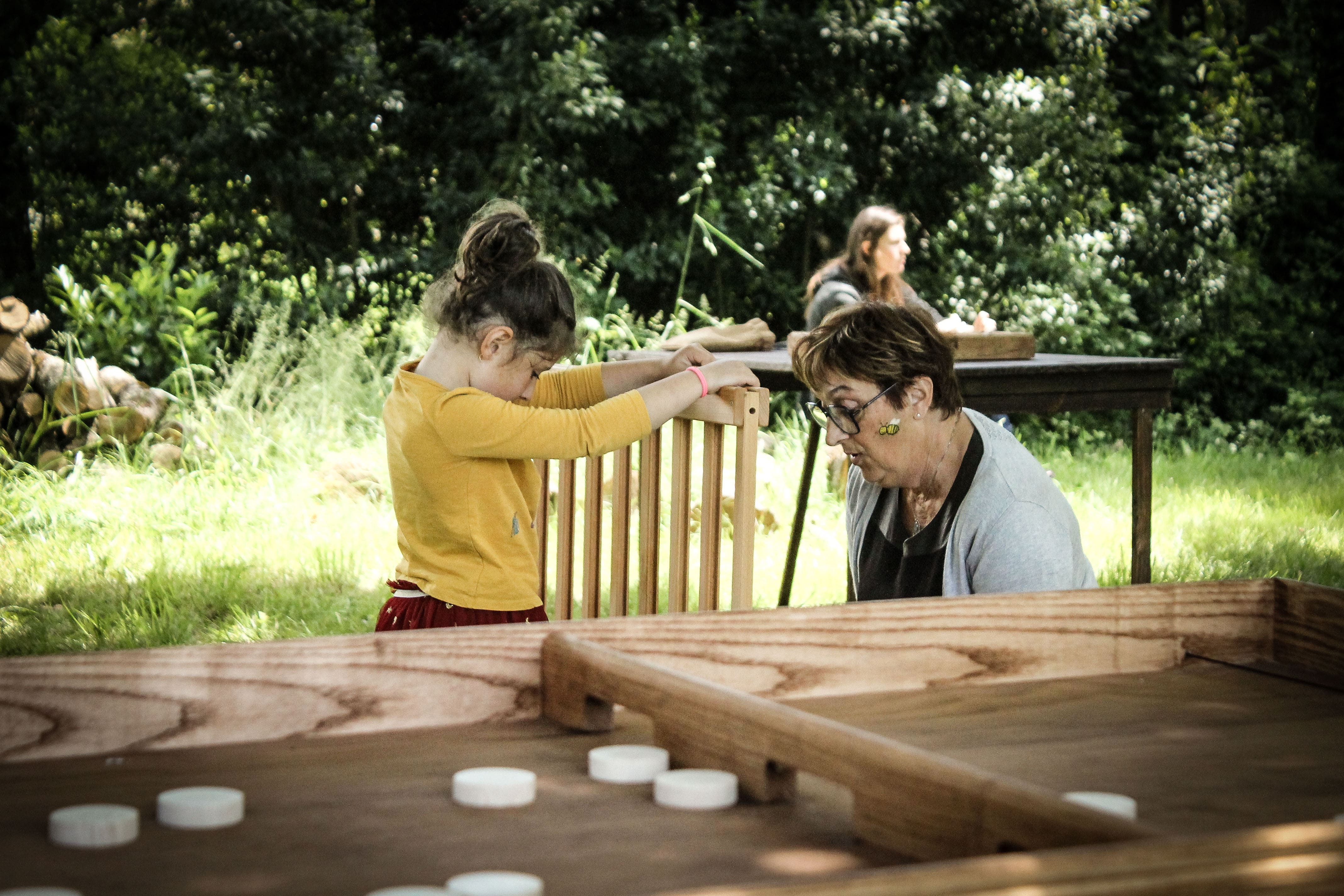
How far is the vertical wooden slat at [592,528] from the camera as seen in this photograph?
9.95ft

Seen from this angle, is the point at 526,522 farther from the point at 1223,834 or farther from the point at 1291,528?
the point at 1291,528

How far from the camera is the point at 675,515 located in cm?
270

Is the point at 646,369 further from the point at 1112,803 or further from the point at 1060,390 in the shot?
the point at 1112,803

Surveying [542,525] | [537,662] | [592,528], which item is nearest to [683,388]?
[592,528]

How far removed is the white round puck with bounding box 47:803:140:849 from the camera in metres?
0.99

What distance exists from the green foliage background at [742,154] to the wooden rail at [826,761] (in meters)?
6.97

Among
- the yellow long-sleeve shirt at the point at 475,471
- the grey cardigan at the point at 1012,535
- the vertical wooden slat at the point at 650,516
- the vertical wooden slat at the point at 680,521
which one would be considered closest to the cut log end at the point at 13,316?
the yellow long-sleeve shirt at the point at 475,471

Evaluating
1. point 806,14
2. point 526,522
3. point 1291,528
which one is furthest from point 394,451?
point 806,14

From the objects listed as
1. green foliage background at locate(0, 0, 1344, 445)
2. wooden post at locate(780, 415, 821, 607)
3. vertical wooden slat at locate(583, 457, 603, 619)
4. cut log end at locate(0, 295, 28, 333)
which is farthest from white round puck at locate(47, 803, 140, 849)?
green foliage background at locate(0, 0, 1344, 445)

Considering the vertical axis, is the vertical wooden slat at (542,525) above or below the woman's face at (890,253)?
below

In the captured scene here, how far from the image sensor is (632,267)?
9.07 m

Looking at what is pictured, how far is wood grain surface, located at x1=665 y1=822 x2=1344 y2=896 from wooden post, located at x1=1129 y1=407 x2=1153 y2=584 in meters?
3.93

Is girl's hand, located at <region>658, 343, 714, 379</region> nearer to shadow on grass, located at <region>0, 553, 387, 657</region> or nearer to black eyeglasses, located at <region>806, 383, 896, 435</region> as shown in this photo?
black eyeglasses, located at <region>806, 383, 896, 435</region>

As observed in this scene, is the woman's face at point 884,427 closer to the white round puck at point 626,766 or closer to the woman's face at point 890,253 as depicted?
the white round puck at point 626,766
